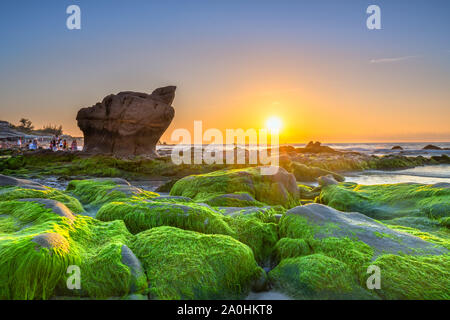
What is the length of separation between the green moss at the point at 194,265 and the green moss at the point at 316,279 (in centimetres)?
32

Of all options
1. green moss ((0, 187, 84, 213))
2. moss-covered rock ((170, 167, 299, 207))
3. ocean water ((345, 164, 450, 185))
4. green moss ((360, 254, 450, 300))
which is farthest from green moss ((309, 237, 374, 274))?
ocean water ((345, 164, 450, 185))

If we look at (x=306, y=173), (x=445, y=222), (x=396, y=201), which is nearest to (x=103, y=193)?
(x=396, y=201)

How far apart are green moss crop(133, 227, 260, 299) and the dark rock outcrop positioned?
2130 cm

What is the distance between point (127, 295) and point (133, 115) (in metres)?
22.9

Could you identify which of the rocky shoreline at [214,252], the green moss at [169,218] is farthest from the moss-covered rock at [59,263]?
the green moss at [169,218]

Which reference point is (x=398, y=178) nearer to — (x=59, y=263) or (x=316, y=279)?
(x=316, y=279)

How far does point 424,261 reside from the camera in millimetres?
2777

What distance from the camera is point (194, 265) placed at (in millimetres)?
2596

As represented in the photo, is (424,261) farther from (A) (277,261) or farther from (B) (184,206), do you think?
(B) (184,206)

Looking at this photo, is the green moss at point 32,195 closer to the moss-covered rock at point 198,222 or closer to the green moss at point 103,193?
the green moss at point 103,193

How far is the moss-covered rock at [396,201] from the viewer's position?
4789mm

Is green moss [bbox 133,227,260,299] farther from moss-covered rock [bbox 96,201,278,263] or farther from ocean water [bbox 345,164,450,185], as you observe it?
ocean water [bbox 345,164,450,185]

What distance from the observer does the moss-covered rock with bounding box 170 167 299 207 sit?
23.7 feet
